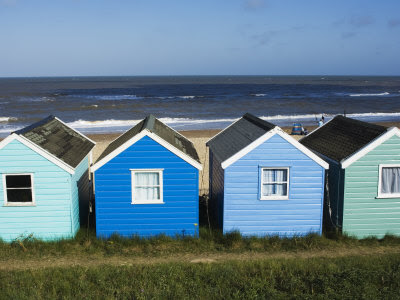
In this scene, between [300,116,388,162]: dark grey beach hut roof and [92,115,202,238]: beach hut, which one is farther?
[300,116,388,162]: dark grey beach hut roof

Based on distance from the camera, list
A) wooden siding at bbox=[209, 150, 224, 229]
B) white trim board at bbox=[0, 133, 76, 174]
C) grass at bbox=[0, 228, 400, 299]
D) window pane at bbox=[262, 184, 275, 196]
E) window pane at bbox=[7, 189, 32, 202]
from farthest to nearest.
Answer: wooden siding at bbox=[209, 150, 224, 229] < window pane at bbox=[262, 184, 275, 196] < window pane at bbox=[7, 189, 32, 202] < white trim board at bbox=[0, 133, 76, 174] < grass at bbox=[0, 228, 400, 299]

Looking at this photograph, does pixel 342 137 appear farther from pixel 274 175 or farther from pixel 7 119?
pixel 7 119

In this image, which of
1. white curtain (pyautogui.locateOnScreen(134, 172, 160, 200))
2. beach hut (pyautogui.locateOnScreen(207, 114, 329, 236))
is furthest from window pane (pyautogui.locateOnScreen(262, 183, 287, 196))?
white curtain (pyautogui.locateOnScreen(134, 172, 160, 200))

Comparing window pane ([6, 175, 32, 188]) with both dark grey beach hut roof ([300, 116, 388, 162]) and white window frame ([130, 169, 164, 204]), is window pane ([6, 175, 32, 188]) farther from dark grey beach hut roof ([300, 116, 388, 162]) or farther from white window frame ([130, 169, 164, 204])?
dark grey beach hut roof ([300, 116, 388, 162])

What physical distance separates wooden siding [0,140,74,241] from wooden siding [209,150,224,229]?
15.9ft

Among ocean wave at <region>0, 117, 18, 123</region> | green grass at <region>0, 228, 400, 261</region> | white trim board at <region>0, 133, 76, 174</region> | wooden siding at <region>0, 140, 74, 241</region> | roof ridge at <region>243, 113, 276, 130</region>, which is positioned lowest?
green grass at <region>0, 228, 400, 261</region>

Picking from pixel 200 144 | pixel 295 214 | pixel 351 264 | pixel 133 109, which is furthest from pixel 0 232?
pixel 133 109

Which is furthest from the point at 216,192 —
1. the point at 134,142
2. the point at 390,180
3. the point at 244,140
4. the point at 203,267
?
the point at 390,180

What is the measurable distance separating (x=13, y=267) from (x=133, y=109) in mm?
53430

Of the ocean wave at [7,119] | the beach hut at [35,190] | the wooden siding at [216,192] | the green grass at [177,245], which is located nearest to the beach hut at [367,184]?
the green grass at [177,245]

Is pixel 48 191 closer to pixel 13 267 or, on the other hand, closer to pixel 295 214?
pixel 13 267

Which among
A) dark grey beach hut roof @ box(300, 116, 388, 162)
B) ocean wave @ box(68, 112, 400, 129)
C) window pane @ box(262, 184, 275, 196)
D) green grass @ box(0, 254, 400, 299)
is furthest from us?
ocean wave @ box(68, 112, 400, 129)

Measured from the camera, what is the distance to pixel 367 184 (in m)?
13.7

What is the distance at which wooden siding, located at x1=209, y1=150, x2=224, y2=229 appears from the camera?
1432cm
